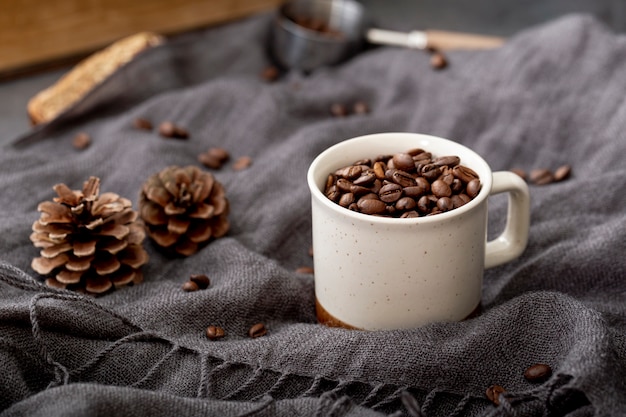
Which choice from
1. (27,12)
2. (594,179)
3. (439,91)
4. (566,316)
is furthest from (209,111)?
(566,316)

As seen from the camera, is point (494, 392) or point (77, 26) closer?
point (494, 392)

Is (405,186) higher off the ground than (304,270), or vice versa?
(405,186)

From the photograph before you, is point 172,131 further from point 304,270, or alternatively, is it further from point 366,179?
point 366,179

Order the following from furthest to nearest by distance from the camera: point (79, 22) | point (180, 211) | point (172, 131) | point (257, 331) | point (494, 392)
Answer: point (79, 22), point (172, 131), point (180, 211), point (257, 331), point (494, 392)

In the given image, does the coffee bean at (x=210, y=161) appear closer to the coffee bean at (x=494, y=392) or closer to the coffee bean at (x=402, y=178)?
the coffee bean at (x=402, y=178)

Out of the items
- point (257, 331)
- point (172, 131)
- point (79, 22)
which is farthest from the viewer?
point (79, 22)

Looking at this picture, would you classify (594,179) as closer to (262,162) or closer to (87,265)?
(262,162)

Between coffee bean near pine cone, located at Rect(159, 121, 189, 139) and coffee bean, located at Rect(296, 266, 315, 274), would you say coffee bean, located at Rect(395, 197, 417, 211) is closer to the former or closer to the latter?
coffee bean, located at Rect(296, 266, 315, 274)

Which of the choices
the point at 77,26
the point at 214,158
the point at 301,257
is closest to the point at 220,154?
the point at 214,158
